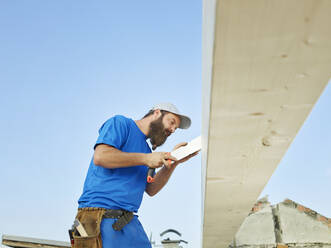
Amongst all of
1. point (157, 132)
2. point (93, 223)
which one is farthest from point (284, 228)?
point (93, 223)

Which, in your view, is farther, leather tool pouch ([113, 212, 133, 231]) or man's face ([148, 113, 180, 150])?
man's face ([148, 113, 180, 150])

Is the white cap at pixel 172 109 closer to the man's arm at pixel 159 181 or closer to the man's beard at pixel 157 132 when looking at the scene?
the man's beard at pixel 157 132

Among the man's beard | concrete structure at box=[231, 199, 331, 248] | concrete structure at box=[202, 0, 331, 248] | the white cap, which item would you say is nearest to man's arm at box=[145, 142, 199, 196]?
the man's beard

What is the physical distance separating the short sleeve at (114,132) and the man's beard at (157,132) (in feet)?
0.79

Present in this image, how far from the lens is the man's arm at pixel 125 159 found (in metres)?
1.66

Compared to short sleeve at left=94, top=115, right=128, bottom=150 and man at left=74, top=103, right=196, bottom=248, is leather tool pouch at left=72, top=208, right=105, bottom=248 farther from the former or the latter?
short sleeve at left=94, top=115, right=128, bottom=150

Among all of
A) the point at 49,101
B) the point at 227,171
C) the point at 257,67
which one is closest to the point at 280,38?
the point at 257,67

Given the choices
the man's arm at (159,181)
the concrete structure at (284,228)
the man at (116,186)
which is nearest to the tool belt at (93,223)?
the man at (116,186)

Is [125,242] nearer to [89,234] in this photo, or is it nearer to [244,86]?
[89,234]

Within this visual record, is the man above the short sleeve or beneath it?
beneath

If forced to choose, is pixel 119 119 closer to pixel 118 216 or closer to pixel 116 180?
pixel 116 180

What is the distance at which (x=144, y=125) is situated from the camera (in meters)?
2.13

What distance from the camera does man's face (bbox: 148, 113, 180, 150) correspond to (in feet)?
6.97

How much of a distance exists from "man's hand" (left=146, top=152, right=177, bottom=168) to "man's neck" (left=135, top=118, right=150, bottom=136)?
443 mm
